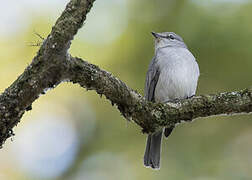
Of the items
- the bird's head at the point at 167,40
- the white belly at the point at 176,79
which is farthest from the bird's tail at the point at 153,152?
the bird's head at the point at 167,40

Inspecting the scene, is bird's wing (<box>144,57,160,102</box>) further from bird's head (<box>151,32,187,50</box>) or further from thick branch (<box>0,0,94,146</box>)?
thick branch (<box>0,0,94,146</box>)

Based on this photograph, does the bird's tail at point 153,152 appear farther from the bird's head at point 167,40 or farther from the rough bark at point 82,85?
the rough bark at point 82,85

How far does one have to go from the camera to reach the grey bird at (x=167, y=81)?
5758 millimetres

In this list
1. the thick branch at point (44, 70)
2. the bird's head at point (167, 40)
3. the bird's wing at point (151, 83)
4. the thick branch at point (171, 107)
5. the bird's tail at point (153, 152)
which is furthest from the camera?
the bird's head at point (167, 40)

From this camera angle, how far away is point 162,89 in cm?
586

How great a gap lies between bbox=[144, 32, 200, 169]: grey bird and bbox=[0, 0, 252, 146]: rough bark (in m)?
1.50

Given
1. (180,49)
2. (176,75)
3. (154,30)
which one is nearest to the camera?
(176,75)

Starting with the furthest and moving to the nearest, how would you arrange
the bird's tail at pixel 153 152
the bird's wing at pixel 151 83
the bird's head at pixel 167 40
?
the bird's head at pixel 167 40, the bird's wing at pixel 151 83, the bird's tail at pixel 153 152

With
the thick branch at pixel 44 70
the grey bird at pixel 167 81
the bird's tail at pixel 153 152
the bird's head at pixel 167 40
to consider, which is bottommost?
the thick branch at pixel 44 70

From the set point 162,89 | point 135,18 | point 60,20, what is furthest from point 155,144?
point 60,20

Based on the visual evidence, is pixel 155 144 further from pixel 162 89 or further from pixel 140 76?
pixel 140 76

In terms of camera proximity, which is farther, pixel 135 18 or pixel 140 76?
pixel 135 18

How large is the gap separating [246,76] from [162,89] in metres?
1.30

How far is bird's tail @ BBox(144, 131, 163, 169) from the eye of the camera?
5703mm
